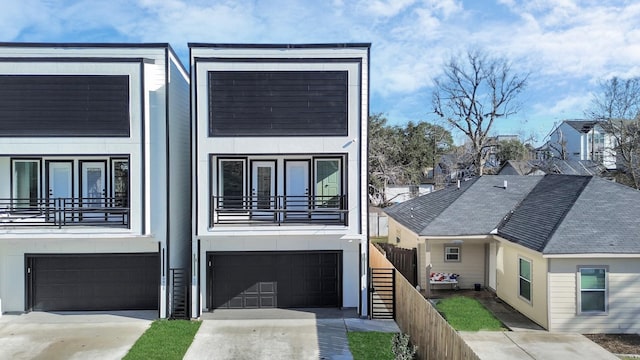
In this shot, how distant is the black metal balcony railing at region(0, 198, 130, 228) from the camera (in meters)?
11.5

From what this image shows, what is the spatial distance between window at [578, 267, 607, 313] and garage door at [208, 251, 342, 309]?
6569 mm

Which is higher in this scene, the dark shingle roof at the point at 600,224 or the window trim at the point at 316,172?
the window trim at the point at 316,172

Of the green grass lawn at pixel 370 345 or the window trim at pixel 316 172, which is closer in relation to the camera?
the green grass lawn at pixel 370 345

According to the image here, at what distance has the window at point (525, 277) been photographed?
12.6 m

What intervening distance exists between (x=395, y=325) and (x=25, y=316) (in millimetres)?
10635

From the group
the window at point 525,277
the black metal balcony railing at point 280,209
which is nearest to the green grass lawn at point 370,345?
the black metal balcony railing at point 280,209

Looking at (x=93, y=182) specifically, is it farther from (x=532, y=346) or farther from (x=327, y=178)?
(x=532, y=346)

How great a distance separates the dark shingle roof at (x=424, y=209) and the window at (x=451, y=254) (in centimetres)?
128

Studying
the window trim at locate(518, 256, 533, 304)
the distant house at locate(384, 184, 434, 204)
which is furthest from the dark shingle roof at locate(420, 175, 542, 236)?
the distant house at locate(384, 184, 434, 204)

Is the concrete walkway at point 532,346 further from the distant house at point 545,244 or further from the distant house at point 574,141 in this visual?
the distant house at point 574,141

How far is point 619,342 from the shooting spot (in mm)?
10719

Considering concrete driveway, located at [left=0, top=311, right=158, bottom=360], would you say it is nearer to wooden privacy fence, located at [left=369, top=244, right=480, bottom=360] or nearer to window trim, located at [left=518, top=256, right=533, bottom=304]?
wooden privacy fence, located at [left=369, top=244, right=480, bottom=360]

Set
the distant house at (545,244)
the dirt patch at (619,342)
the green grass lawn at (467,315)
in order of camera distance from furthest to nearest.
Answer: the green grass lawn at (467,315) → the distant house at (545,244) → the dirt patch at (619,342)

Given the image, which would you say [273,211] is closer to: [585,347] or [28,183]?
[28,183]
